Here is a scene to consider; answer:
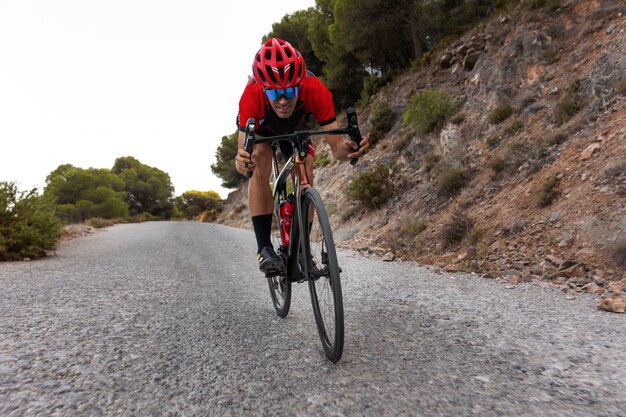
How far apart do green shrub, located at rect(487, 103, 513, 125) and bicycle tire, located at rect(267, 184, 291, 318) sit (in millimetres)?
7710

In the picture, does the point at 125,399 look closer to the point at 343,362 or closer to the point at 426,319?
the point at 343,362

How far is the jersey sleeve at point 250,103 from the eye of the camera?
117 inches

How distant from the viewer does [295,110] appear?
10.3ft

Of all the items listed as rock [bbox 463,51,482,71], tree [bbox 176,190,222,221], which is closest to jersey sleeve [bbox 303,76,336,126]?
rock [bbox 463,51,482,71]

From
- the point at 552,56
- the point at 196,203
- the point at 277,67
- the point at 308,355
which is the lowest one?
the point at 308,355

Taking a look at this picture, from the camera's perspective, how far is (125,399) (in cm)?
177

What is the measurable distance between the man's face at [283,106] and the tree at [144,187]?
56138mm

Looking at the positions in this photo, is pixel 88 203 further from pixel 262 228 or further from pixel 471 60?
pixel 262 228

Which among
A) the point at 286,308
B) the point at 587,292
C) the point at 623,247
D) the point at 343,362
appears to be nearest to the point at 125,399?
the point at 343,362

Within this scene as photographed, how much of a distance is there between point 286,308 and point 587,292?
8.81 feet

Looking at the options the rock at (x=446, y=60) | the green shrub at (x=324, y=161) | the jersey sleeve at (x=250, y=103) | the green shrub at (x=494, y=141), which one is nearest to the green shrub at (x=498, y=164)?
the green shrub at (x=494, y=141)

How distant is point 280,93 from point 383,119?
13462 mm

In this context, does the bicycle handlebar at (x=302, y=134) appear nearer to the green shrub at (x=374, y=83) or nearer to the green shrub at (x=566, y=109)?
the green shrub at (x=566, y=109)

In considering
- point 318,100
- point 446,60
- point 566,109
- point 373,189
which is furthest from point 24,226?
point 446,60
